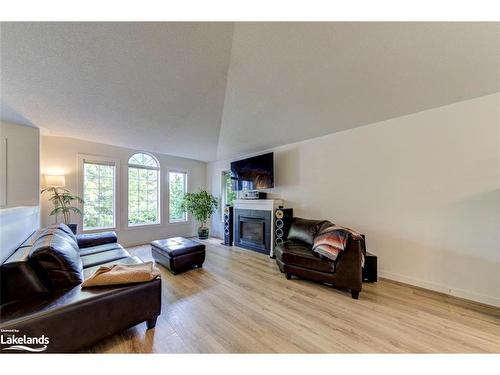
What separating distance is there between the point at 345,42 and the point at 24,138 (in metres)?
4.92

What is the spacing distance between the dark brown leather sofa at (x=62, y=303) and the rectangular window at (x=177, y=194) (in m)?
3.63

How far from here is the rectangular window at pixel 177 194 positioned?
5176mm

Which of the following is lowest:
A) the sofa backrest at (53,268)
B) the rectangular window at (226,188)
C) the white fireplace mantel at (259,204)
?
the sofa backrest at (53,268)

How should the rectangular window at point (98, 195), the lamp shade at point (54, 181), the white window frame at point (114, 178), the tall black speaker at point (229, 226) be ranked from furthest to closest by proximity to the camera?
the tall black speaker at point (229, 226) → the rectangular window at point (98, 195) → the white window frame at point (114, 178) → the lamp shade at point (54, 181)

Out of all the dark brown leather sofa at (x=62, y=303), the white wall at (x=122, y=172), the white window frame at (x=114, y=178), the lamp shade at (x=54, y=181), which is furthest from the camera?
the white window frame at (x=114, y=178)

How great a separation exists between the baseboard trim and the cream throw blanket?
3143mm

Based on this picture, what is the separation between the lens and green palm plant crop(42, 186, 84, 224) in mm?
3407

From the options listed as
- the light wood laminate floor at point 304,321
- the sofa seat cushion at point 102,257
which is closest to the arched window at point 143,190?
the sofa seat cushion at point 102,257

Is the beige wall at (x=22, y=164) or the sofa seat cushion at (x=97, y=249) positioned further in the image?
the beige wall at (x=22, y=164)

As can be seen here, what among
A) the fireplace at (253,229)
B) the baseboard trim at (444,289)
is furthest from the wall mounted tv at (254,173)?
the baseboard trim at (444,289)

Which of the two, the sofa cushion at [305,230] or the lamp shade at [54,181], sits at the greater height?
the lamp shade at [54,181]

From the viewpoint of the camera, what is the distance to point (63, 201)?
11.5 ft

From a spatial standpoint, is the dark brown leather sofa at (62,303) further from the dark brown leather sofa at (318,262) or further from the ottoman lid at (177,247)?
the dark brown leather sofa at (318,262)

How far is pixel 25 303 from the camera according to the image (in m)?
1.23
